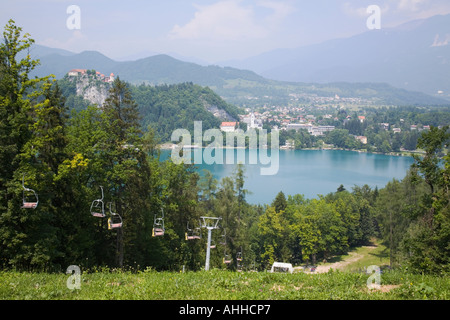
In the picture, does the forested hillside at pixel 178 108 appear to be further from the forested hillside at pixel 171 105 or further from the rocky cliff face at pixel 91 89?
the rocky cliff face at pixel 91 89

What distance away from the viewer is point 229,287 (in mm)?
5062

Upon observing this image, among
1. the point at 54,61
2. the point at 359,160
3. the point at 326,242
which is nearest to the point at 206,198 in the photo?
the point at 326,242

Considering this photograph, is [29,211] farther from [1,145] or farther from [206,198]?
[206,198]

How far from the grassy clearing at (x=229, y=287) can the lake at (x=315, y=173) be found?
103 feet

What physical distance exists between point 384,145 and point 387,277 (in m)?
91.3

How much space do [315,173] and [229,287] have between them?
186 feet

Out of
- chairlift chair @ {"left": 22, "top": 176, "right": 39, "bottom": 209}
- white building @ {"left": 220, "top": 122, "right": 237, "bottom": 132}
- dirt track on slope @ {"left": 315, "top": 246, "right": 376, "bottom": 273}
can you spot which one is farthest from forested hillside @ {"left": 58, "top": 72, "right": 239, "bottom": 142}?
chairlift chair @ {"left": 22, "top": 176, "right": 39, "bottom": 209}

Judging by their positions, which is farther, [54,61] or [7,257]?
[54,61]

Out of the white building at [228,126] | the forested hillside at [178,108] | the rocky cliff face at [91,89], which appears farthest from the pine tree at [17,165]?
the rocky cliff face at [91,89]

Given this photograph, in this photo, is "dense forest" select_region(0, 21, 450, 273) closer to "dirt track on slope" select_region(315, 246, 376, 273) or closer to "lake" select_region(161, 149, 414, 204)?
"dirt track on slope" select_region(315, 246, 376, 273)

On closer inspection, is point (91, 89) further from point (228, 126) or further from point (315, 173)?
point (315, 173)

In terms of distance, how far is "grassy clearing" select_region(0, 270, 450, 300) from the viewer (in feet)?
14.8

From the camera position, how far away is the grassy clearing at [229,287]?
4520 millimetres

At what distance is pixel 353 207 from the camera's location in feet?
97.6
